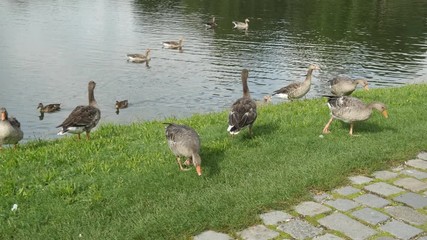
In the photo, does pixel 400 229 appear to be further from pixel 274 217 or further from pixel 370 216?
pixel 274 217

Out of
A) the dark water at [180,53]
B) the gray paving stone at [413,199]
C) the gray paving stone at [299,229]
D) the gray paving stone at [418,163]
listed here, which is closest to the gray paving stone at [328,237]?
the gray paving stone at [299,229]

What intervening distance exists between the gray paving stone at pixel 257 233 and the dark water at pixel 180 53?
54.5ft

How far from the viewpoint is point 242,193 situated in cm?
853

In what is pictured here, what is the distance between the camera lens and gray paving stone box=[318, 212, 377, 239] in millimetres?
7168

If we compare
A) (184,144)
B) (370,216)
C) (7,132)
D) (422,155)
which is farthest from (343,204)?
(7,132)

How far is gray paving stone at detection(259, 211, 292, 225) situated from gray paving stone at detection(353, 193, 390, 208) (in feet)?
4.79

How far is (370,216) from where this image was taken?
25.4 feet

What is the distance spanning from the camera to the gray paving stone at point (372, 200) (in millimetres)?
8188

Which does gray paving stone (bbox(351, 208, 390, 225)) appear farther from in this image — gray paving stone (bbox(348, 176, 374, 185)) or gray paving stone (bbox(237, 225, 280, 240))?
gray paving stone (bbox(237, 225, 280, 240))

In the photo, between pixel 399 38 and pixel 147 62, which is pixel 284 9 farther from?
pixel 147 62

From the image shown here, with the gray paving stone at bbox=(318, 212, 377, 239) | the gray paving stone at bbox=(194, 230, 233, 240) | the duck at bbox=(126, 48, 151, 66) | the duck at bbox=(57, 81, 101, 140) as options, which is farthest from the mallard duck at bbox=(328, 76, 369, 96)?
the duck at bbox=(126, 48, 151, 66)

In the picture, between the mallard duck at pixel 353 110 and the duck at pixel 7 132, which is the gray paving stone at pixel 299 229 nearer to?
the mallard duck at pixel 353 110

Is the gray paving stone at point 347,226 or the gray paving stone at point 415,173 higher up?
the gray paving stone at point 347,226

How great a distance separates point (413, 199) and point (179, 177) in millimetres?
4281
